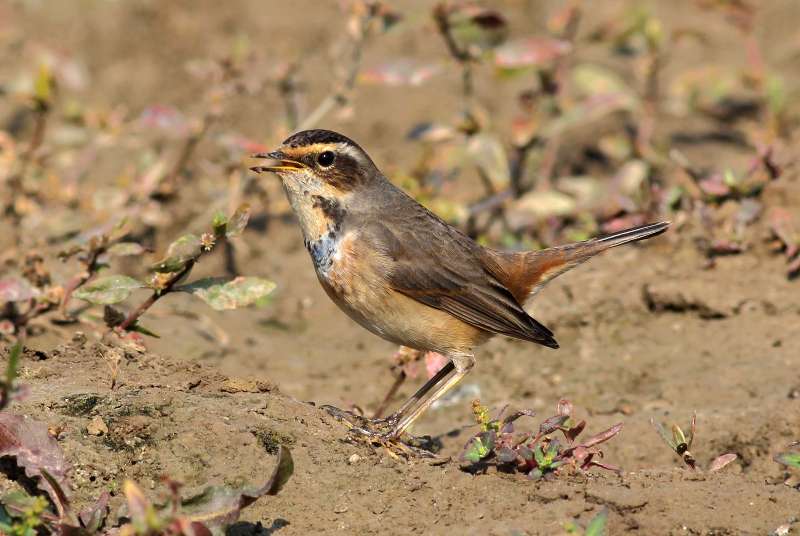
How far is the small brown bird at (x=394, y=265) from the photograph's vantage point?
21.1 feet

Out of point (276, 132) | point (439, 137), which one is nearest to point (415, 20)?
point (439, 137)

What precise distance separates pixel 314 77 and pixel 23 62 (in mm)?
2916

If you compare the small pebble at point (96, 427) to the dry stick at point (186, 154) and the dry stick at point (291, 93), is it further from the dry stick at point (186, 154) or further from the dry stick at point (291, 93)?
the dry stick at point (291, 93)

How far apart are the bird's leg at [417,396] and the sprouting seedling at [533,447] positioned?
3.80 ft

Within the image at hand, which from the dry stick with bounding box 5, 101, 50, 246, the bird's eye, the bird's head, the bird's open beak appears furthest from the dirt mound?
the dry stick with bounding box 5, 101, 50, 246

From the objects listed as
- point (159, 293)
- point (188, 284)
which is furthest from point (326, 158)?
point (159, 293)

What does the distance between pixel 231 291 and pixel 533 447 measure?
193 cm

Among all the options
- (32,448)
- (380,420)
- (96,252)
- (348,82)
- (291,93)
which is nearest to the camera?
(32,448)

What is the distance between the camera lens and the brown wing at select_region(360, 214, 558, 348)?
661 cm

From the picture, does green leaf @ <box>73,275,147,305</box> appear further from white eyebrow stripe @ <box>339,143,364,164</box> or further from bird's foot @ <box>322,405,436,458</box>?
white eyebrow stripe @ <box>339,143,364,164</box>

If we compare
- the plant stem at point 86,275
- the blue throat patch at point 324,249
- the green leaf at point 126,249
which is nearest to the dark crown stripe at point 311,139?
the blue throat patch at point 324,249

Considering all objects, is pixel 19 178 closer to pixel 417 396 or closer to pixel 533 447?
pixel 417 396

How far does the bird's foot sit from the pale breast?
1.72 ft

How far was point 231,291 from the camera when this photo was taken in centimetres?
610
